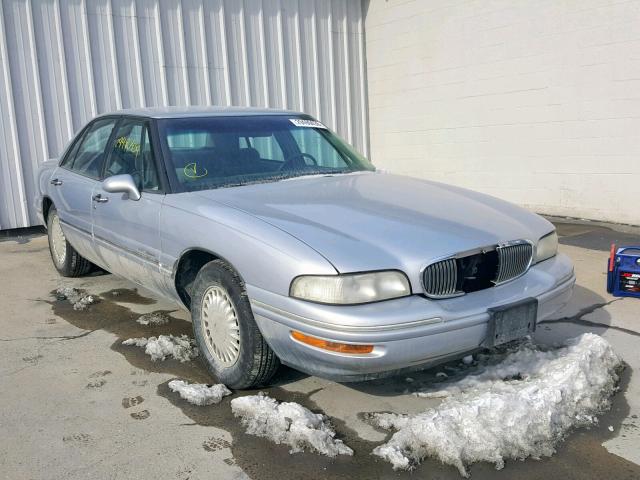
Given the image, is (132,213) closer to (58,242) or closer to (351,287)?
(351,287)

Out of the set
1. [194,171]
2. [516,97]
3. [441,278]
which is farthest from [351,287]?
[516,97]

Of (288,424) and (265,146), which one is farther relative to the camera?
(265,146)

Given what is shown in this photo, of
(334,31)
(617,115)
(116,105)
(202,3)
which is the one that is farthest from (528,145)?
(116,105)

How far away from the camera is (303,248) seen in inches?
115

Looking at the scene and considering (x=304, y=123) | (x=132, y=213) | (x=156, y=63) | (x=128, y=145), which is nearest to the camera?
(x=132, y=213)

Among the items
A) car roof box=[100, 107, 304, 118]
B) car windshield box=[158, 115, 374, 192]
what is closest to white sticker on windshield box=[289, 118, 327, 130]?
car windshield box=[158, 115, 374, 192]

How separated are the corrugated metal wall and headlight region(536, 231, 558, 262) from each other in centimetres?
689

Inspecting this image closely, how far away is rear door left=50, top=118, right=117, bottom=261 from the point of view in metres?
4.89

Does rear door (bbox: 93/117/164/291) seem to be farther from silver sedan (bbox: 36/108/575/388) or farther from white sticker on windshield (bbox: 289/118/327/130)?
white sticker on windshield (bbox: 289/118/327/130)

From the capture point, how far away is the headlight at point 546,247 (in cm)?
352

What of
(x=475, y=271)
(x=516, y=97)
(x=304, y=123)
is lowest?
(x=475, y=271)

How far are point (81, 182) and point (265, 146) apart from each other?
1.67m

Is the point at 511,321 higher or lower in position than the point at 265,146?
lower

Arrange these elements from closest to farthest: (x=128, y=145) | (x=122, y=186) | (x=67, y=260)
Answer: (x=122, y=186) < (x=128, y=145) < (x=67, y=260)
